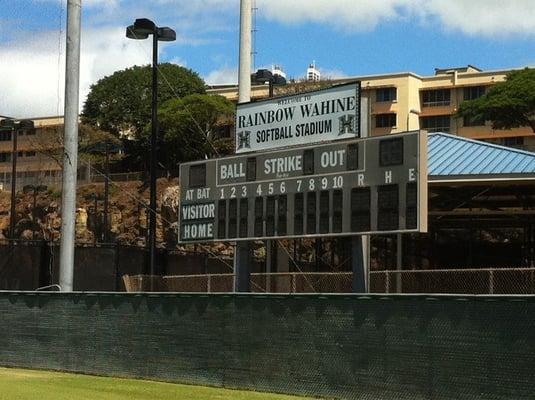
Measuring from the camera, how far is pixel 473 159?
110ft

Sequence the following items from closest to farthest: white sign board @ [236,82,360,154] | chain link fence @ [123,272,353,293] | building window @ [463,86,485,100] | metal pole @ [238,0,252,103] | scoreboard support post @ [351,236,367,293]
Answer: scoreboard support post @ [351,236,367,293] < white sign board @ [236,82,360,154] < metal pole @ [238,0,252,103] < chain link fence @ [123,272,353,293] < building window @ [463,86,485,100]

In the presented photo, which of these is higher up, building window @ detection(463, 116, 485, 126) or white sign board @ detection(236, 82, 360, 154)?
building window @ detection(463, 116, 485, 126)

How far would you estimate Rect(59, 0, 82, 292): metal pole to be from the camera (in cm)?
2152

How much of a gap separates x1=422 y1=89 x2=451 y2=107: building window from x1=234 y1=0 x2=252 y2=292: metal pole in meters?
68.4

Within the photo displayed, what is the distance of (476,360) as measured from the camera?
12.7 meters

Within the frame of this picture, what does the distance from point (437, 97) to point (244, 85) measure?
6971 cm

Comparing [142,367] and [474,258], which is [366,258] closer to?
[142,367]

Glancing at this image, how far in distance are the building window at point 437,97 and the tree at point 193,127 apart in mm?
19716

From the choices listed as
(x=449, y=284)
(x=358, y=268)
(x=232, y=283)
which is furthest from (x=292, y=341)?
(x=232, y=283)

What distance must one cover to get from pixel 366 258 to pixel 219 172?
3.93 meters

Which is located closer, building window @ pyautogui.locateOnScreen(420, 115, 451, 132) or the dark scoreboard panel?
the dark scoreboard panel

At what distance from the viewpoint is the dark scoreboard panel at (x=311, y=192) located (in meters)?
16.4

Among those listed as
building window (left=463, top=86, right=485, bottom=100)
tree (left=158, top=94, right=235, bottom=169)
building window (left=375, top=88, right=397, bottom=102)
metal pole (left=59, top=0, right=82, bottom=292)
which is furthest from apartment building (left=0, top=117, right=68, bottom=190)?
metal pole (left=59, top=0, right=82, bottom=292)

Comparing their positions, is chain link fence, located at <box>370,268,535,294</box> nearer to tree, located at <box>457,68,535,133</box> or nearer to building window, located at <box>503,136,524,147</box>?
tree, located at <box>457,68,535,133</box>
